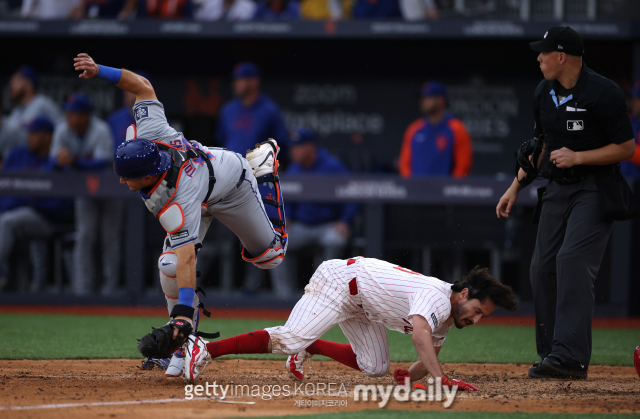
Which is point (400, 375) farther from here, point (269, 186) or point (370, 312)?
point (269, 186)

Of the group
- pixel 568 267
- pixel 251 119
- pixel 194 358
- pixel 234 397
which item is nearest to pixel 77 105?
pixel 251 119

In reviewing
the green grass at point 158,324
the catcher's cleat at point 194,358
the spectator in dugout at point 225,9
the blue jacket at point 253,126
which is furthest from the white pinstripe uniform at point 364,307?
the spectator in dugout at point 225,9

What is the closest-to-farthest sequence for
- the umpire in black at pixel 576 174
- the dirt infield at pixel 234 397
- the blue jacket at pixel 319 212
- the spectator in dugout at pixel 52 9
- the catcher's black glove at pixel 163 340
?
the dirt infield at pixel 234 397, the catcher's black glove at pixel 163 340, the umpire in black at pixel 576 174, the blue jacket at pixel 319 212, the spectator in dugout at pixel 52 9

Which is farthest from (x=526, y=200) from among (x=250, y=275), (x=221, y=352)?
(x=221, y=352)

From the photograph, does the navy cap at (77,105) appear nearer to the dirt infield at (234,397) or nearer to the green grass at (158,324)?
the green grass at (158,324)

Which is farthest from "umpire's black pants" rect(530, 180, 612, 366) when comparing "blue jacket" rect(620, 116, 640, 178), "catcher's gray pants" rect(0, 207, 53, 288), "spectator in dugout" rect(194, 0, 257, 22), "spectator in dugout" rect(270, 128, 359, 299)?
"spectator in dugout" rect(194, 0, 257, 22)

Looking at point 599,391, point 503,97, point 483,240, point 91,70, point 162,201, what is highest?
point 503,97

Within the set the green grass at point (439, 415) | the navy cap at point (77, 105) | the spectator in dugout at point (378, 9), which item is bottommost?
the green grass at point (439, 415)

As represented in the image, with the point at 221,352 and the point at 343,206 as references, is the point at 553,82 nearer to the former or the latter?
the point at 221,352
